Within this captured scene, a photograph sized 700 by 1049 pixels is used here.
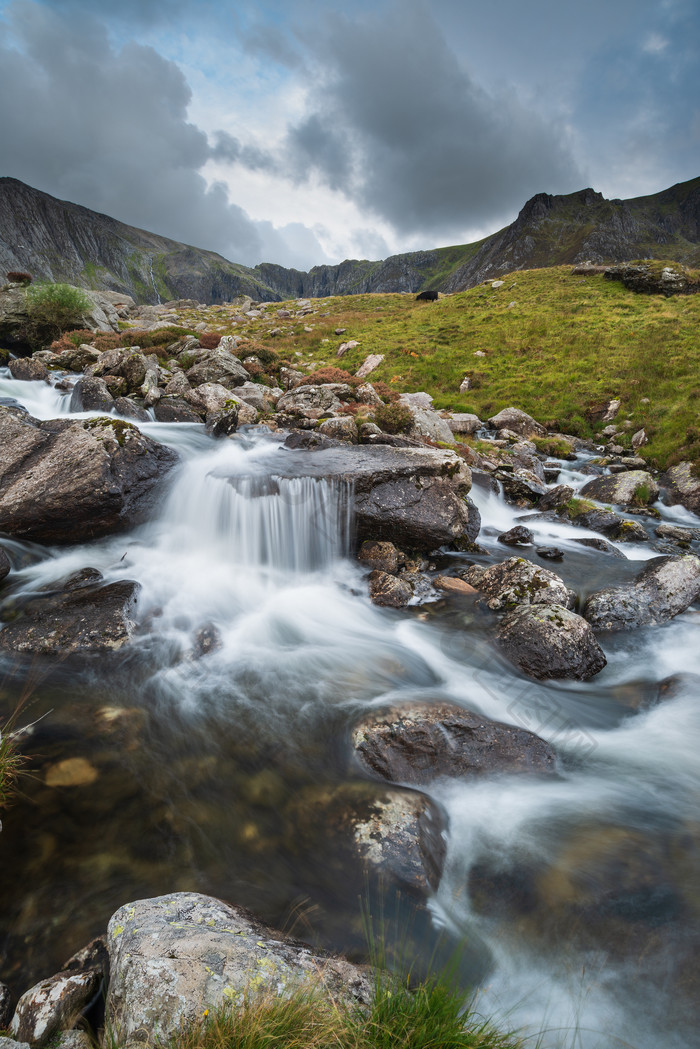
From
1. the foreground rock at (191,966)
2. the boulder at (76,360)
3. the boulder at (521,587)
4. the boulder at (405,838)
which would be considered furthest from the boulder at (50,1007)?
the boulder at (76,360)

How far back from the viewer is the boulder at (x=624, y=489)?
15.0 m

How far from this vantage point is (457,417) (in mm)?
21266

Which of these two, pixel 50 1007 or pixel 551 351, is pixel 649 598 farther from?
pixel 551 351

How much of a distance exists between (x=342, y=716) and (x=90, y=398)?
1499 centimetres

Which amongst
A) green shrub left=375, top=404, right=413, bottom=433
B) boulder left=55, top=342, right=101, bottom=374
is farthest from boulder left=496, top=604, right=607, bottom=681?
boulder left=55, top=342, right=101, bottom=374

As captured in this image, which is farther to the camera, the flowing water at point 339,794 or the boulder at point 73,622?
the boulder at point 73,622

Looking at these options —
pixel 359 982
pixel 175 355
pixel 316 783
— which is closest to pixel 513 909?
pixel 359 982

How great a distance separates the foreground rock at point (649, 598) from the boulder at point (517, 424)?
1337 cm

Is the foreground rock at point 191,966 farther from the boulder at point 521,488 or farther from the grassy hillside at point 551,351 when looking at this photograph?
the grassy hillside at point 551,351

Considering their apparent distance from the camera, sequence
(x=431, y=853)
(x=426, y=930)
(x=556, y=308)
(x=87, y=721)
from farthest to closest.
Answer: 1. (x=556, y=308)
2. (x=87, y=721)
3. (x=431, y=853)
4. (x=426, y=930)

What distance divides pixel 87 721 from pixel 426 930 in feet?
15.6

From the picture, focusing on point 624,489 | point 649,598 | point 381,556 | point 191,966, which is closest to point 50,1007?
point 191,966

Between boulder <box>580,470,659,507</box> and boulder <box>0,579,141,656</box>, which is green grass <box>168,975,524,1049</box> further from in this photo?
boulder <box>580,470,659,507</box>

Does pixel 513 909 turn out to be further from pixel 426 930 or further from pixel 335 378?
pixel 335 378
